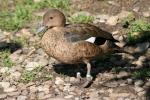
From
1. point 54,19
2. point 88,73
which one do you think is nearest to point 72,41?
point 54,19

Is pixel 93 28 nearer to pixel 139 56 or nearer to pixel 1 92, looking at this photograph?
pixel 139 56

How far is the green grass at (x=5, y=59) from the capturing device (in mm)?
8336

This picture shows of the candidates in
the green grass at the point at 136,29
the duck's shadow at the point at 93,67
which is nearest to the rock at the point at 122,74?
the duck's shadow at the point at 93,67

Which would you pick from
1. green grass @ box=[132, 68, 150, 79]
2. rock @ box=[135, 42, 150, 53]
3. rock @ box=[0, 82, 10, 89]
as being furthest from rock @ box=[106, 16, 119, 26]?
rock @ box=[0, 82, 10, 89]

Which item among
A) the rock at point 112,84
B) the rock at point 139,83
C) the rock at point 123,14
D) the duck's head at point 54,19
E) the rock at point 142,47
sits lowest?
the rock at point 112,84

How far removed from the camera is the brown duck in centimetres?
732

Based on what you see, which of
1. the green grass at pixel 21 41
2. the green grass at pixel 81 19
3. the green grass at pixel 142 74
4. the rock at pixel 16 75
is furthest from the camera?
the green grass at pixel 81 19

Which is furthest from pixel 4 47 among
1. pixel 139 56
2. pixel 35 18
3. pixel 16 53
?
pixel 139 56

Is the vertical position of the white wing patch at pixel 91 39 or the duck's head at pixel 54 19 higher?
the duck's head at pixel 54 19

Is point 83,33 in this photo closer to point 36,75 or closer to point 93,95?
point 93,95

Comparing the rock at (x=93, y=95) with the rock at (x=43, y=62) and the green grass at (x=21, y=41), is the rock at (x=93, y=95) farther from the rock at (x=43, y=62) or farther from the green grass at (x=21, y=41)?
the green grass at (x=21, y=41)

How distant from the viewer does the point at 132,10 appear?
9.69m

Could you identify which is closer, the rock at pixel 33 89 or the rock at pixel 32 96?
the rock at pixel 32 96

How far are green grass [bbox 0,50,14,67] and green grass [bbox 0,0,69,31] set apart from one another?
35.3 inches
